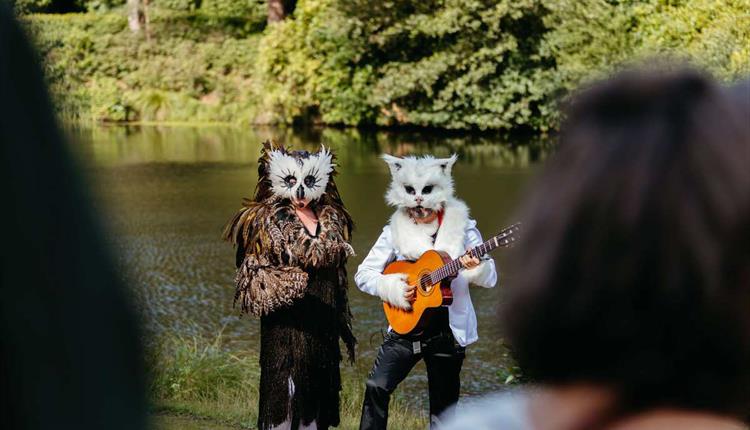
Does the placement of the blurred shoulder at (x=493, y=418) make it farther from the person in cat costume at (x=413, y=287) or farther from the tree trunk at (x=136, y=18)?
the tree trunk at (x=136, y=18)

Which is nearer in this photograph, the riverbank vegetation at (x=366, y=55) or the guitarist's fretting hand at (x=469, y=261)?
the guitarist's fretting hand at (x=469, y=261)

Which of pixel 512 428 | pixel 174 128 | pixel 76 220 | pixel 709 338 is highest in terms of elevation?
pixel 76 220

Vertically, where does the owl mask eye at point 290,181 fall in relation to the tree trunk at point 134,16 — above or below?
above

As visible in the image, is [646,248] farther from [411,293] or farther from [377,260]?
[377,260]

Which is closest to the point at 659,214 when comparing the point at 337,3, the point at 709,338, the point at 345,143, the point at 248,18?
the point at 709,338

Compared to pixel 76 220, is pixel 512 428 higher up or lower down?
lower down

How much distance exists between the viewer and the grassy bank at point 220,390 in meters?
7.54

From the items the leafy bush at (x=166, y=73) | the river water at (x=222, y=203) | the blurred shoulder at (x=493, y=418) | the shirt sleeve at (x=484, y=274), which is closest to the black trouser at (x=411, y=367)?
the shirt sleeve at (x=484, y=274)

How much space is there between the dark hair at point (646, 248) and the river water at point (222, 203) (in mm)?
96

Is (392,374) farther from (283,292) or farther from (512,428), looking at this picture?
(512,428)

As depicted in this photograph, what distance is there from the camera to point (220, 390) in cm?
873

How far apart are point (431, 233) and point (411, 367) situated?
0.76 metres

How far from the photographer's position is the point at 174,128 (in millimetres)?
36000

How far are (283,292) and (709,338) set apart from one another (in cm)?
489
